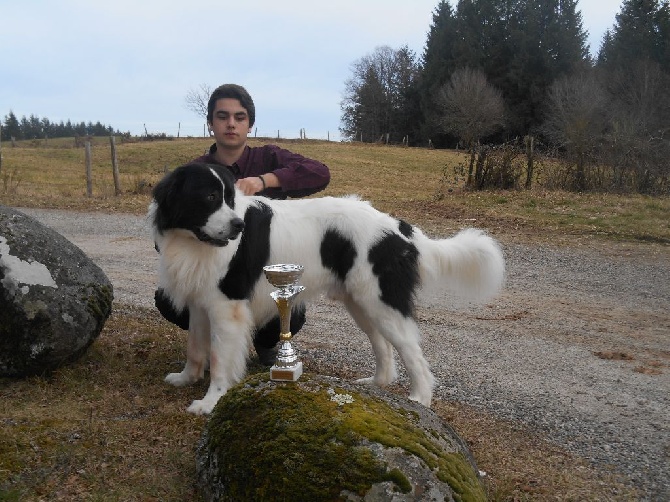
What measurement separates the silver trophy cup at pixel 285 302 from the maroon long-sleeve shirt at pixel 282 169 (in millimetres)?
2012

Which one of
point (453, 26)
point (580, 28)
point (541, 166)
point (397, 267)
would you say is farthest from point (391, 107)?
point (397, 267)

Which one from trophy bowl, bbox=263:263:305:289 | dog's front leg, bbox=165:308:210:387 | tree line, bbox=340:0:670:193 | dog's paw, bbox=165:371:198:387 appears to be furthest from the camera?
tree line, bbox=340:0:670:193

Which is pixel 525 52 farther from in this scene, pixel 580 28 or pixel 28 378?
pixel 28 378

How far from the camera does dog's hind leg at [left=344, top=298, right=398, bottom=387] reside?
4660 mm

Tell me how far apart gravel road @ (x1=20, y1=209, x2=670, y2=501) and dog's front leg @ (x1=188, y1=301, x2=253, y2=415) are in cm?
141

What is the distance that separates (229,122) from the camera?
15.7ft

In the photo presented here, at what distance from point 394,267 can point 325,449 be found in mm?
1833

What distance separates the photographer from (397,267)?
14.0 feet

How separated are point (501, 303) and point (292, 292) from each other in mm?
5626

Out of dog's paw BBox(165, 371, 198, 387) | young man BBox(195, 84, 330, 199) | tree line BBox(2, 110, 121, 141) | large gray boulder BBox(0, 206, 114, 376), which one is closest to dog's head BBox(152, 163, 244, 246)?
young man BBox(195, 84, 330, 199)

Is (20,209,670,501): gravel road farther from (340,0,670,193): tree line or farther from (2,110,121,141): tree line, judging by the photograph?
(2,110,121,141): tree line

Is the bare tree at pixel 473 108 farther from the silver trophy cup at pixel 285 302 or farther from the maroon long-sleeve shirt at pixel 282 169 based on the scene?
the silver trophy cup at pixel 285 302

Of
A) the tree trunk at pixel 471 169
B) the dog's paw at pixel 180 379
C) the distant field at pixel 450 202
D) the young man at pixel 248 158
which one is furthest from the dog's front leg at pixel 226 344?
the tree trunk at pixel 471 169

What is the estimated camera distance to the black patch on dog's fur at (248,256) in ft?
14.2
